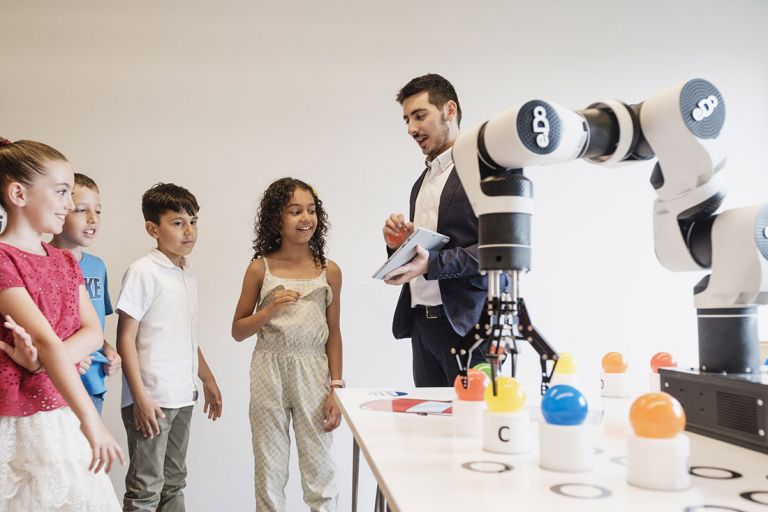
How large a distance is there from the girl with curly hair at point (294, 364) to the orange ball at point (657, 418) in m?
1.37

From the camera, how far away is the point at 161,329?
2.13m

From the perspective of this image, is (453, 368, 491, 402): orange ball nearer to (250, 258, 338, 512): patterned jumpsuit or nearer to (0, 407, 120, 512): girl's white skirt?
(0, 407, 120, 512): girl's white skirt

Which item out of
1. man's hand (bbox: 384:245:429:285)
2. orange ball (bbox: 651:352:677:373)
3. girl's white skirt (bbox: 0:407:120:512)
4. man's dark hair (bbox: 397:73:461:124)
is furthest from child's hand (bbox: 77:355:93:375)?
orange ball (bbox: 651:352:677:373)

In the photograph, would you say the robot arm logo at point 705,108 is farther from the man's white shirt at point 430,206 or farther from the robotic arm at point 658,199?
the man's white shirt at point 430,206

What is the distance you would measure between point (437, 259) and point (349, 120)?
56.1 inches

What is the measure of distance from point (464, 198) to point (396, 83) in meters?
1.32

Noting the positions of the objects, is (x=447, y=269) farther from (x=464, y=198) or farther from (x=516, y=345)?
(x=516, y=345)

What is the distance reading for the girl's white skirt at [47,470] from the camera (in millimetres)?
1275

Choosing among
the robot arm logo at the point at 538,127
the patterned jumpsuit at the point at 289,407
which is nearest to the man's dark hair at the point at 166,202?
the patterned jumpsuit at the point at 289,407

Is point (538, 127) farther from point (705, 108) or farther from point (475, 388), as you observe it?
point (475, 388)

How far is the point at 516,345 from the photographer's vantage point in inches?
33.0

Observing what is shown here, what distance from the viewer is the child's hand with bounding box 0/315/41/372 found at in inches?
51.4

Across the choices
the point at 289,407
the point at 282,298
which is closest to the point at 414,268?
the point at 282,298

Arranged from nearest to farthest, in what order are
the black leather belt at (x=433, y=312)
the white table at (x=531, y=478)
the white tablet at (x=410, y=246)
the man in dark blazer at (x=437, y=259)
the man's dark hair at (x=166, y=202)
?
the white table at (x=531, y=478) → the white tablet at (x=410, y=246) → the man in dark blazer at (x=437, y=259) → the black leather belt at (x=433, y=312) → the man's dark hair at (x=166, y=202)
